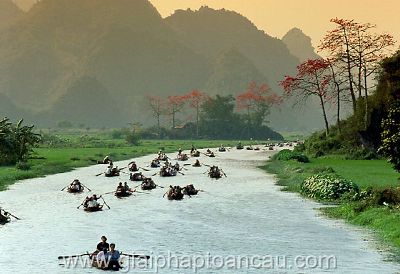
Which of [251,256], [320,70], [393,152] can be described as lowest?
[251,256]

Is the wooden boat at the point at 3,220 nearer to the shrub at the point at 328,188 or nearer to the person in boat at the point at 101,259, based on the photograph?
the person in boat at the point at 101,259

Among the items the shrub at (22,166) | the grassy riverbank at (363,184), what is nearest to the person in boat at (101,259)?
the grassy riverbank at (363,184)

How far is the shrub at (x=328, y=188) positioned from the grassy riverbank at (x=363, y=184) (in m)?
1.05

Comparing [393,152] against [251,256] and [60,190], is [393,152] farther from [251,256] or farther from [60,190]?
[60,190]

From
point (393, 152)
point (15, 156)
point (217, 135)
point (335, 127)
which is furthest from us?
point (217, 135)

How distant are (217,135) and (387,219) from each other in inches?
6089

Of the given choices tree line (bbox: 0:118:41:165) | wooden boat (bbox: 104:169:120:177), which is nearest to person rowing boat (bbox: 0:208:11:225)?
wooden boat (bbox: 104:169:120:177)

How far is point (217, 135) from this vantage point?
626 feet

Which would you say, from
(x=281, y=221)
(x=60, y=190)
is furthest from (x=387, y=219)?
(x=60, y=190)

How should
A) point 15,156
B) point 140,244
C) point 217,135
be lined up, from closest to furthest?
point 140,244 → point 15,156 → point 217,135

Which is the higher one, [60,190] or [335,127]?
[335,127]

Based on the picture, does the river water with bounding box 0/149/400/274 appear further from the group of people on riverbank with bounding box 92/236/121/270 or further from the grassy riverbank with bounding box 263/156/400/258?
the grassy riverbank with bounding box 263/156/400/258

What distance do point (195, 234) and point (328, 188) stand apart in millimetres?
16969

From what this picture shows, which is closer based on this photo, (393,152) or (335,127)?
(393,152)
